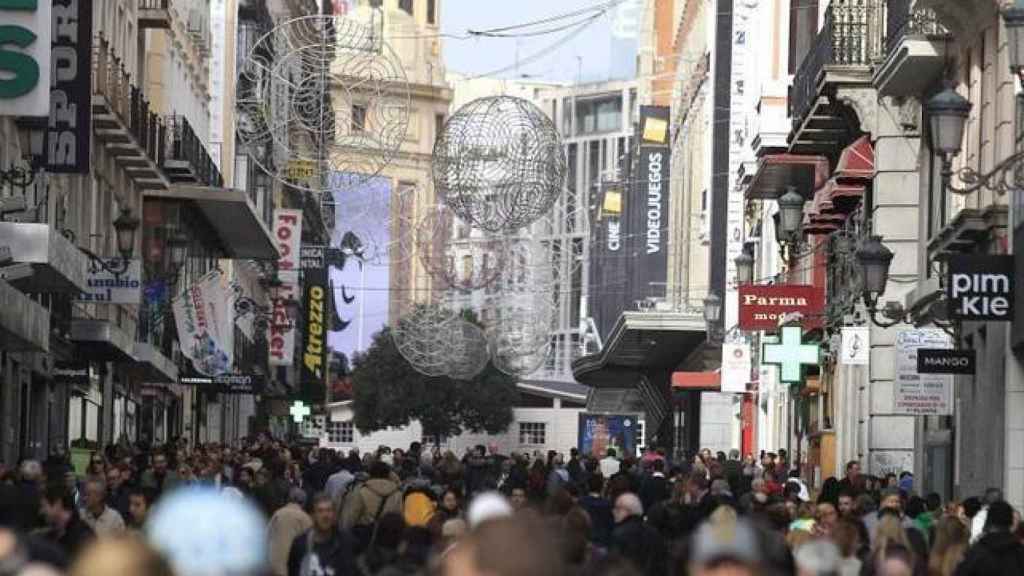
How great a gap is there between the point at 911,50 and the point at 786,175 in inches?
657

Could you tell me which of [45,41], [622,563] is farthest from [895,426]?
[622,563]

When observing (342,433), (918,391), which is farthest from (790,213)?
(342,433)

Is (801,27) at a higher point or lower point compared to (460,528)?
higher

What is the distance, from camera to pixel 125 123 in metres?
46.5

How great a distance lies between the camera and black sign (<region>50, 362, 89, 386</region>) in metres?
42.8

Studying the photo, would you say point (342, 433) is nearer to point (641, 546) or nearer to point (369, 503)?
point (369, 503)

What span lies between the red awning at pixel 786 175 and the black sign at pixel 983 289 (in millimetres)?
22009

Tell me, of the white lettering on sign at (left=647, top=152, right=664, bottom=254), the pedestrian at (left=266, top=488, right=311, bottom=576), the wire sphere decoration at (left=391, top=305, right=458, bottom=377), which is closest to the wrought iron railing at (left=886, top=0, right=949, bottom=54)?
the pedestrian at (left=266, top=488, right=311, bottom=576)

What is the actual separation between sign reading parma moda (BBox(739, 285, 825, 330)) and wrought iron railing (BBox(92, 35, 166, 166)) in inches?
376

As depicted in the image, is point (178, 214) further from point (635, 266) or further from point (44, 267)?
point (635, 266)

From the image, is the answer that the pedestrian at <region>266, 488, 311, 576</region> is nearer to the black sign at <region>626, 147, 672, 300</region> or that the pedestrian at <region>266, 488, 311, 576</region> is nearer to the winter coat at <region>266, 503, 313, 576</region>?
the winter coat at <region>266, 503, 313, 576</region>

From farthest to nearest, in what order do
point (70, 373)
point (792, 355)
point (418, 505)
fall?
point (792, 355), point (70, 373), point (418, 505)

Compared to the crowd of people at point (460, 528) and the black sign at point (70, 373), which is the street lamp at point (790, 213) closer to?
the crowd of people at point (460, 528)

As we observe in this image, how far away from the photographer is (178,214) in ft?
190
